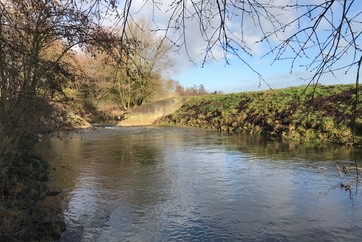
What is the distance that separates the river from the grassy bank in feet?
6.94

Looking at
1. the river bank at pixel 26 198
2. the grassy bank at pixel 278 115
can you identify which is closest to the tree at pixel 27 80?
the river bank at pixel 26 198

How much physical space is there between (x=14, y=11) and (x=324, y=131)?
1291 cm

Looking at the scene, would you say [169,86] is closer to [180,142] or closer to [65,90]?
[180,142]

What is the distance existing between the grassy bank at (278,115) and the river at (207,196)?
211cm

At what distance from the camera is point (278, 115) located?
20.2 meters

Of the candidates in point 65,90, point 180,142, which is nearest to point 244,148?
point 180,142

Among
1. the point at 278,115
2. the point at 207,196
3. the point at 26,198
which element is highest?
the point at 278,115

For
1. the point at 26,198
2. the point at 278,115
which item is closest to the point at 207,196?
the point at 26,198

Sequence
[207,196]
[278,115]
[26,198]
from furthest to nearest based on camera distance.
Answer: [278,115], [207,196], [26,198]

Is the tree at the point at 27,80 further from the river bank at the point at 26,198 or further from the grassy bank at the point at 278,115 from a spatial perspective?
the grassy bank at the point at 278,115

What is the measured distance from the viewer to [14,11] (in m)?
6.74

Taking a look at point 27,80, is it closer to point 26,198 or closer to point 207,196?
point 26,198

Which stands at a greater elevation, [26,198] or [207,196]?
[26,198]

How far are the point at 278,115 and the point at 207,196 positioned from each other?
13.1m
